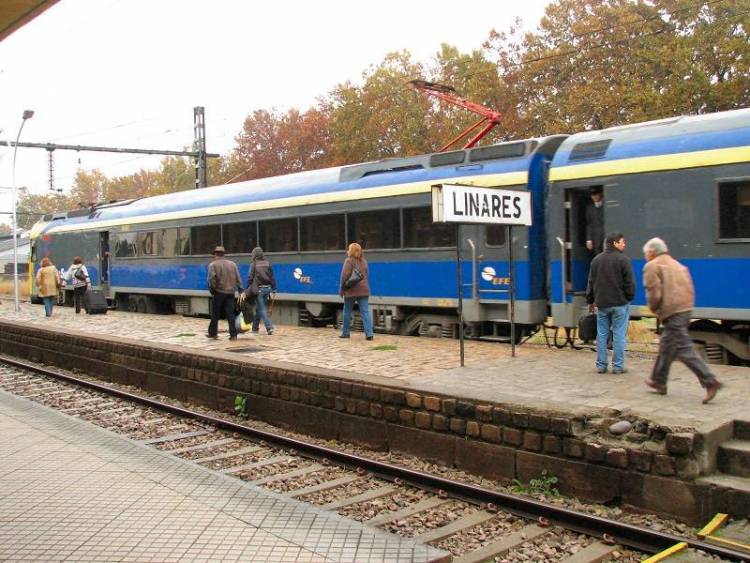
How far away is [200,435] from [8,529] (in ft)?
12.9

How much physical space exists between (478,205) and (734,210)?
330 centimetres

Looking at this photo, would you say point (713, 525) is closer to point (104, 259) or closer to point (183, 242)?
point (183, 242)

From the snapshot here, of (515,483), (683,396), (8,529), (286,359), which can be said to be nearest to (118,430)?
(286,359)

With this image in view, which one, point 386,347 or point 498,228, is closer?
point 386,347

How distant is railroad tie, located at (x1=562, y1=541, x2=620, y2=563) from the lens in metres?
4.60

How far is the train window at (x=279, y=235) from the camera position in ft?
50.6

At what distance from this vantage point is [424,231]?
41.2 ft

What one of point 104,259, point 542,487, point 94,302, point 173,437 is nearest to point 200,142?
point 104,259

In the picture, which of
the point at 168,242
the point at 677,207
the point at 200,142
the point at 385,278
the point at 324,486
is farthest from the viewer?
the point at 200,142

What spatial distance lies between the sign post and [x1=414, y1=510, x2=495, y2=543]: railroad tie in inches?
112

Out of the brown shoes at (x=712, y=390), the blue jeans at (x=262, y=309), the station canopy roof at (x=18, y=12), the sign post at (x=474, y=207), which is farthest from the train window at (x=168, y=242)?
the brown shoes at (x=712, y=390)

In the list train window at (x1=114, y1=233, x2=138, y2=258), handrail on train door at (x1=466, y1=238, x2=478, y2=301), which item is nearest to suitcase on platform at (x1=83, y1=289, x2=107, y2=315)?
train window at (x1=114, y1=233, x2=138, y2=258)

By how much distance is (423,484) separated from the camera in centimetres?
628

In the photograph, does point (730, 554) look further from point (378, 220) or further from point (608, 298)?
point (378, 220)
